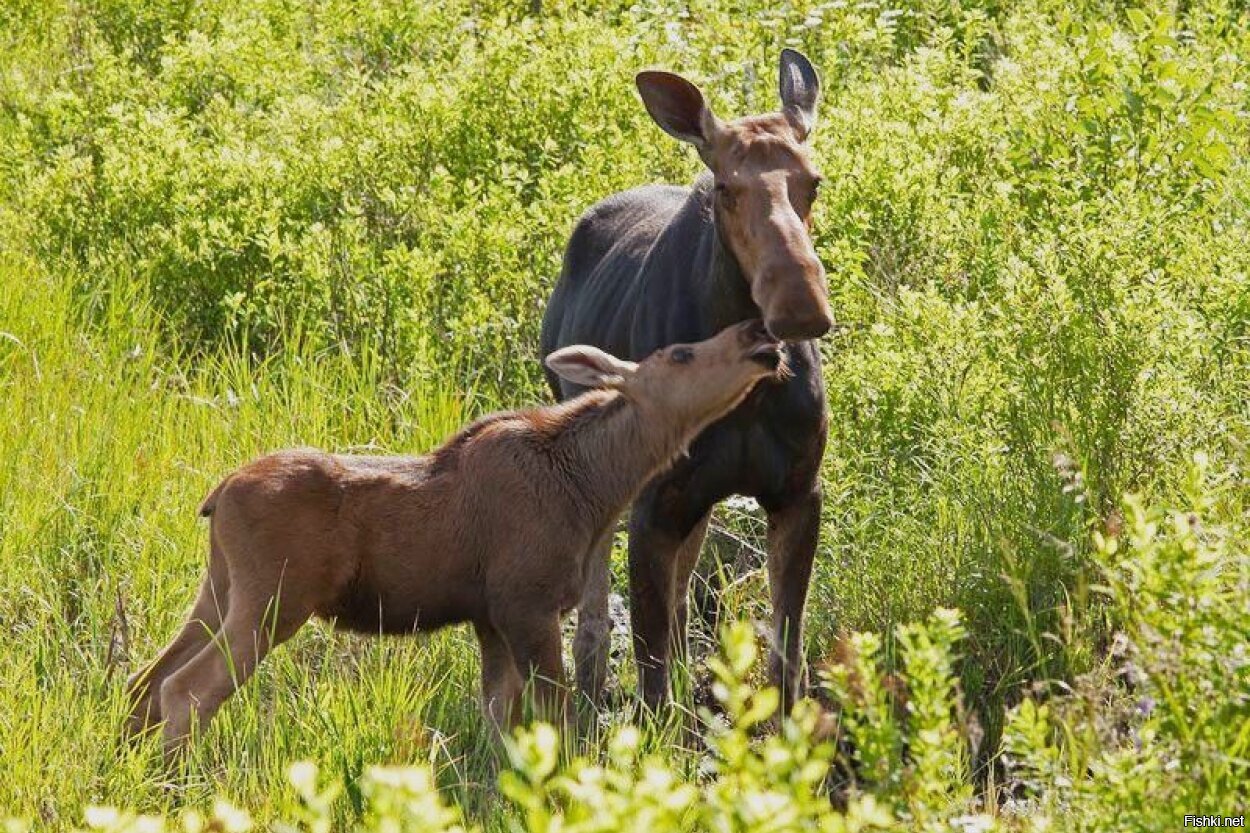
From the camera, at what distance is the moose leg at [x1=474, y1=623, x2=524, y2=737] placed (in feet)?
21.5

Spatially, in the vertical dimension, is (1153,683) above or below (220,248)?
above

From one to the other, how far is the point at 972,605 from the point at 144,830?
4.59 meters

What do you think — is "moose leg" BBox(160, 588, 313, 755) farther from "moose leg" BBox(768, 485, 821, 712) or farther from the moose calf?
"moose leg" BBox(768, 485, 821, 712)

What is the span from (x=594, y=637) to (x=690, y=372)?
145 cm

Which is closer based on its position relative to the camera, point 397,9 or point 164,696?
point 164,696

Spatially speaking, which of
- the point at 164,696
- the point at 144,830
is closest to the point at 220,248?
the point at 164,696

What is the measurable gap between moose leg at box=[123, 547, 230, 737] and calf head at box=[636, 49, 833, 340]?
195cm

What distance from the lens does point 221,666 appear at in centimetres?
618

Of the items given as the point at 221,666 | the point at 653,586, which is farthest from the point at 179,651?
the point at 653,586

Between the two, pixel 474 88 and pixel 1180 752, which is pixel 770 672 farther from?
pixel 474 88

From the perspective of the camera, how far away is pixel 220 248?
10391 millimetres

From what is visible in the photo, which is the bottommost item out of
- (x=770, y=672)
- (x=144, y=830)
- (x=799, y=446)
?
(x=770, y=672)

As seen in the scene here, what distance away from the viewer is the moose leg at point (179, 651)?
21.2 ft

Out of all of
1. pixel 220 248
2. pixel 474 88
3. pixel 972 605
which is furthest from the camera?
pixel 474 88
